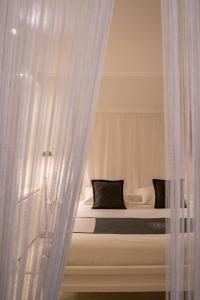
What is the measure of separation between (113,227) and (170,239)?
1.48 metres

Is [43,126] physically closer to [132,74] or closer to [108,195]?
[132,74]

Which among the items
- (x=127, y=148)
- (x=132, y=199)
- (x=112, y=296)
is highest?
(x=127, y=148)

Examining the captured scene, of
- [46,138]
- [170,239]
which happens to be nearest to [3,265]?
[46,138]

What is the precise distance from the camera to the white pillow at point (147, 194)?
3831 mm

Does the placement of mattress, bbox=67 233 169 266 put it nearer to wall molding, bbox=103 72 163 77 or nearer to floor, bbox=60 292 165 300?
floor, bbox=60 292 165 300

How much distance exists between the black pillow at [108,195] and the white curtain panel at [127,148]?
1.38ft

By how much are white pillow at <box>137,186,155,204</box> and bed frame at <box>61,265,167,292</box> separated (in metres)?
1.73

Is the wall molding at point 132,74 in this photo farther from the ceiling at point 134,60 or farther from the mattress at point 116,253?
the mattress at point 116,253

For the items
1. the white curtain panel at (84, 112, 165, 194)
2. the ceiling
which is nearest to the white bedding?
the white curtain panel at (84, 112, 165, 194)

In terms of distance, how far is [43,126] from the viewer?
1325 millimetres

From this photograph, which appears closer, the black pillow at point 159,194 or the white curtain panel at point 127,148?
the black pillow at point 159,194

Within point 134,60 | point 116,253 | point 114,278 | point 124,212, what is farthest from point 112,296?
point 134,60

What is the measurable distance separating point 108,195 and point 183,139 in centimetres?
257

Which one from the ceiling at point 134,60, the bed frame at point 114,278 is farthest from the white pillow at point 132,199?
the bed frame at point 114,278
